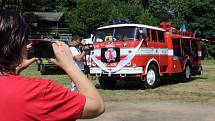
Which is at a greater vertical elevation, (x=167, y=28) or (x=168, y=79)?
(x=167, y=28)

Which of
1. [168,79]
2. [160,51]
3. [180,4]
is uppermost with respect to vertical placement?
[180,4]

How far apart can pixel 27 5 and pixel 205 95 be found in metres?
50.5

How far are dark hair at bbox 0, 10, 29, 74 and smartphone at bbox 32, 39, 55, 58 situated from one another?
292mm

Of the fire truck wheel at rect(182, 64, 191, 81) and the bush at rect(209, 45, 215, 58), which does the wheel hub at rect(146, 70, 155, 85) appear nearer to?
the fire truck wheel at rect(182, 64, 191, 81)

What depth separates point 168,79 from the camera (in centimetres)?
2095

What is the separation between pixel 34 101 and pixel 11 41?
0.92 ft

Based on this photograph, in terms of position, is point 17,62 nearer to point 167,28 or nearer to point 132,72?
point 132,72

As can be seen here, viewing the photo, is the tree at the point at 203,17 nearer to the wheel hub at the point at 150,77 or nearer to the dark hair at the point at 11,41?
the wheel hub at the point at 150,77

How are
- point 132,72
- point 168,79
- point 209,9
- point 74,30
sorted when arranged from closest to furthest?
point 132,72
point 168,79
point 209,9
point 74,30

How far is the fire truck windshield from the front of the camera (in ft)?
52.4

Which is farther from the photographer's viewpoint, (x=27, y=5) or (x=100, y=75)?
(x=27, y=5)

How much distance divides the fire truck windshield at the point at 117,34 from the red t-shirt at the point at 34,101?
544 inches

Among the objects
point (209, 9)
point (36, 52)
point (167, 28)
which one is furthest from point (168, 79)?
point (209, 9)

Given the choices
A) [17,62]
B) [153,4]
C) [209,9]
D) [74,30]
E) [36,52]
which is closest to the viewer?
[17,62]
